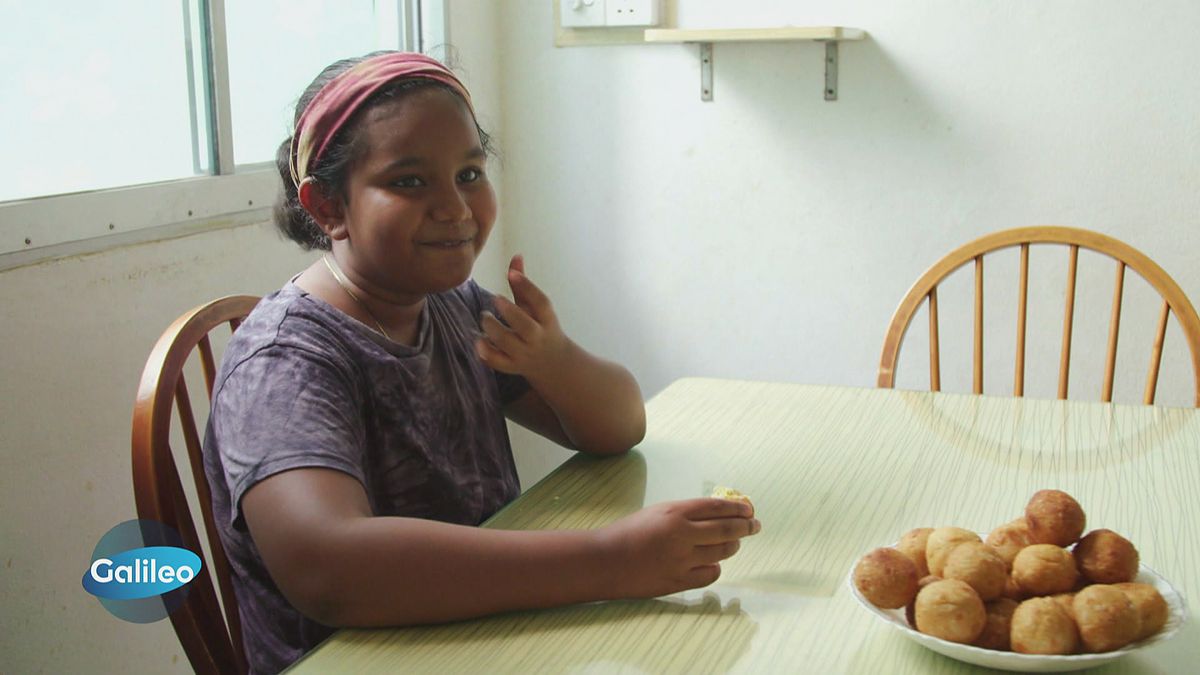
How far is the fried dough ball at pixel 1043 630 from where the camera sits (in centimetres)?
71

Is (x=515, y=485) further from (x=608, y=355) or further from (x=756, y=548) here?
(x=608, y=355)

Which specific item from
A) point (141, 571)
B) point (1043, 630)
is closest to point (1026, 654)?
point (1043, 630)

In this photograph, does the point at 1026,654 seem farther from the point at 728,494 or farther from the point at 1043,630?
the point at 728,494

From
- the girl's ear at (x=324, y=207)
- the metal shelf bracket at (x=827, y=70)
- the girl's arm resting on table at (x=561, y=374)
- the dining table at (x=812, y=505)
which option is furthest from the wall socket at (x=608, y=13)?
the girl's ear at (x=324, y=207)

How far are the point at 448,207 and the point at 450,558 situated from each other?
355mm

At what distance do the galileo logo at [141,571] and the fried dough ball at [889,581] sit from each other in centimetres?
60

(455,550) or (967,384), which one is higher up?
(455,550)

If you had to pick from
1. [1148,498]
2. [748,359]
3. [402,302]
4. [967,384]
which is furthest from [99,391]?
[967,384]

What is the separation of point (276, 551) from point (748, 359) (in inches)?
68.4

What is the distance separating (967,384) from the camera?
7.65 ft

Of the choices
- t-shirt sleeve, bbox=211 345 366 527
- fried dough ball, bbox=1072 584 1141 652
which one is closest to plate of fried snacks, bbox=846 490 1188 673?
fried dough ball, bbox=1072 584 1141 652

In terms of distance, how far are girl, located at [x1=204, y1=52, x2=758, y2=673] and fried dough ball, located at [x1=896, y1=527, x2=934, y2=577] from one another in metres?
0.12

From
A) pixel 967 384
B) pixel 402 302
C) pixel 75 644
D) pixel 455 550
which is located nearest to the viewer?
pixel 455 550

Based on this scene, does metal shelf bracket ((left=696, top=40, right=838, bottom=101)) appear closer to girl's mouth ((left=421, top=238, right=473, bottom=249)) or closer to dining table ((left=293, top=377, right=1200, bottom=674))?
dining table ((left=293, top=377, right=1200, bottom=674))
